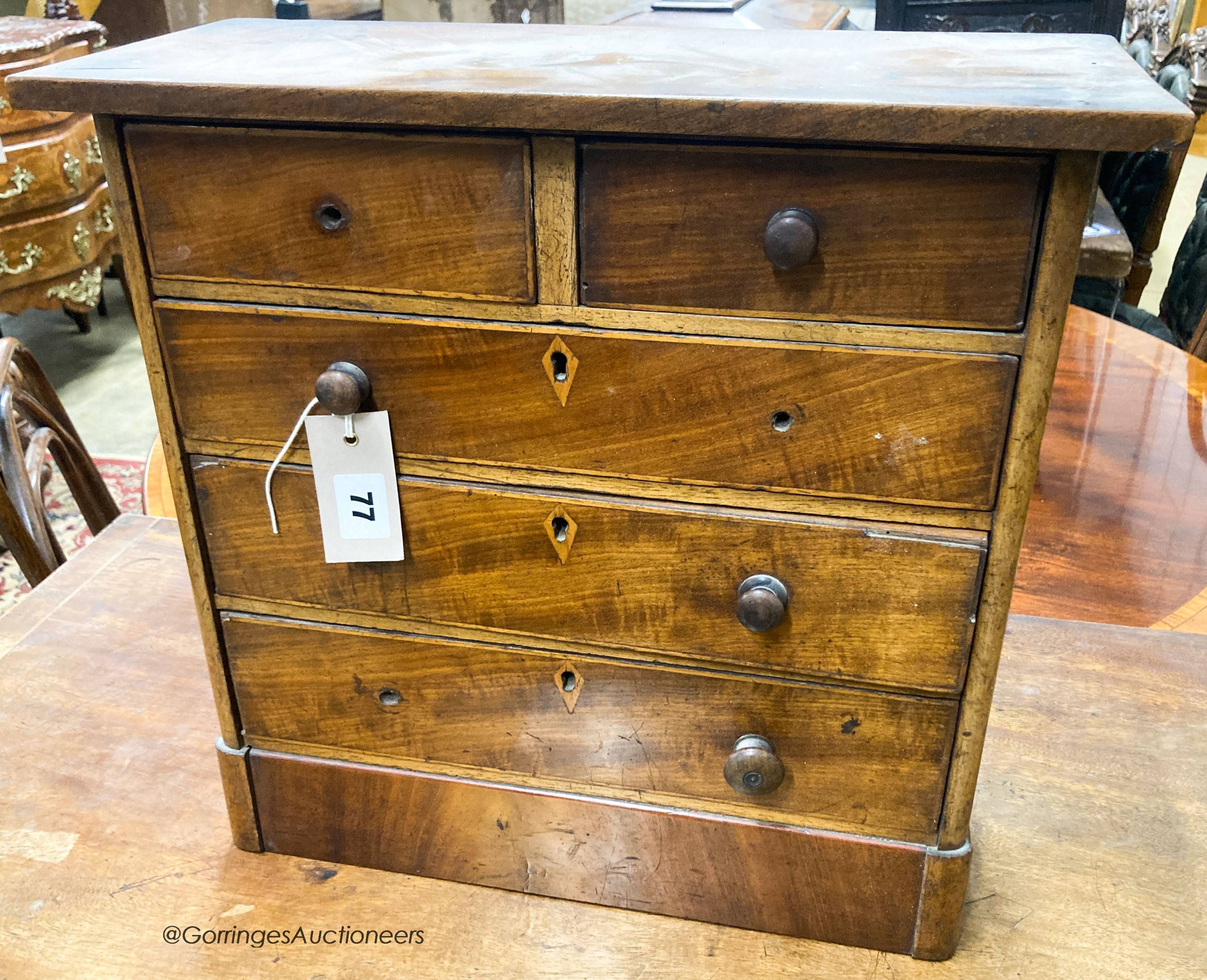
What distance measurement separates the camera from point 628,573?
0.83 m

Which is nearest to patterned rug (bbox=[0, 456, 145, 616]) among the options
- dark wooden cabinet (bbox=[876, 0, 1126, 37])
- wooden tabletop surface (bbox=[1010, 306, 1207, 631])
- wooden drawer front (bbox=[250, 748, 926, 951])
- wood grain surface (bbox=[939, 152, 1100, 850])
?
wooden drawer front (bbox=[250, 748, 926, 951])

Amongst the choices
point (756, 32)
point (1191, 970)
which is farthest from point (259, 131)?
point (1191, 970)

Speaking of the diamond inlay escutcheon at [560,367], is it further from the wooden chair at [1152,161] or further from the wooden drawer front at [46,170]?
the wooden drawer front at [46,170]

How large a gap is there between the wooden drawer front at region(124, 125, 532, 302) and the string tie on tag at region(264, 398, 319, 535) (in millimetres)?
100

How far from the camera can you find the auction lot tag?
32.3 inches

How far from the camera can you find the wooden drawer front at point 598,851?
889 mm

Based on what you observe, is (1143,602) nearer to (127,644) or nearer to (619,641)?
(619,641)

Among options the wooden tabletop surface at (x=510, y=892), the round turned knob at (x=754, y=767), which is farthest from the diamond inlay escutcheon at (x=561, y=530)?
the wooden tabletop surface at (x=510, y=892)

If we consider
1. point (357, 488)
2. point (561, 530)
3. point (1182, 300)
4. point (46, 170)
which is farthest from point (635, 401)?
point (46, 170)

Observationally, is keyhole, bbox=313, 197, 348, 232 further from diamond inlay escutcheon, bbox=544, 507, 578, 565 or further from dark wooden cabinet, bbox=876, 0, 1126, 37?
dark wooden cabinet, bbox=876, 0, 1126, 37

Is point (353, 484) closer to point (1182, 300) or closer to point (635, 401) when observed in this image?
point (635, 401)

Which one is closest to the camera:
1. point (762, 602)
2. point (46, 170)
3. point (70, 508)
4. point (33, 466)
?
point (762, 602)

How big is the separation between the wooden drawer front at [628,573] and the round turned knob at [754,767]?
7 centimetres

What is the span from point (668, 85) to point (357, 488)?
1.28 feet
